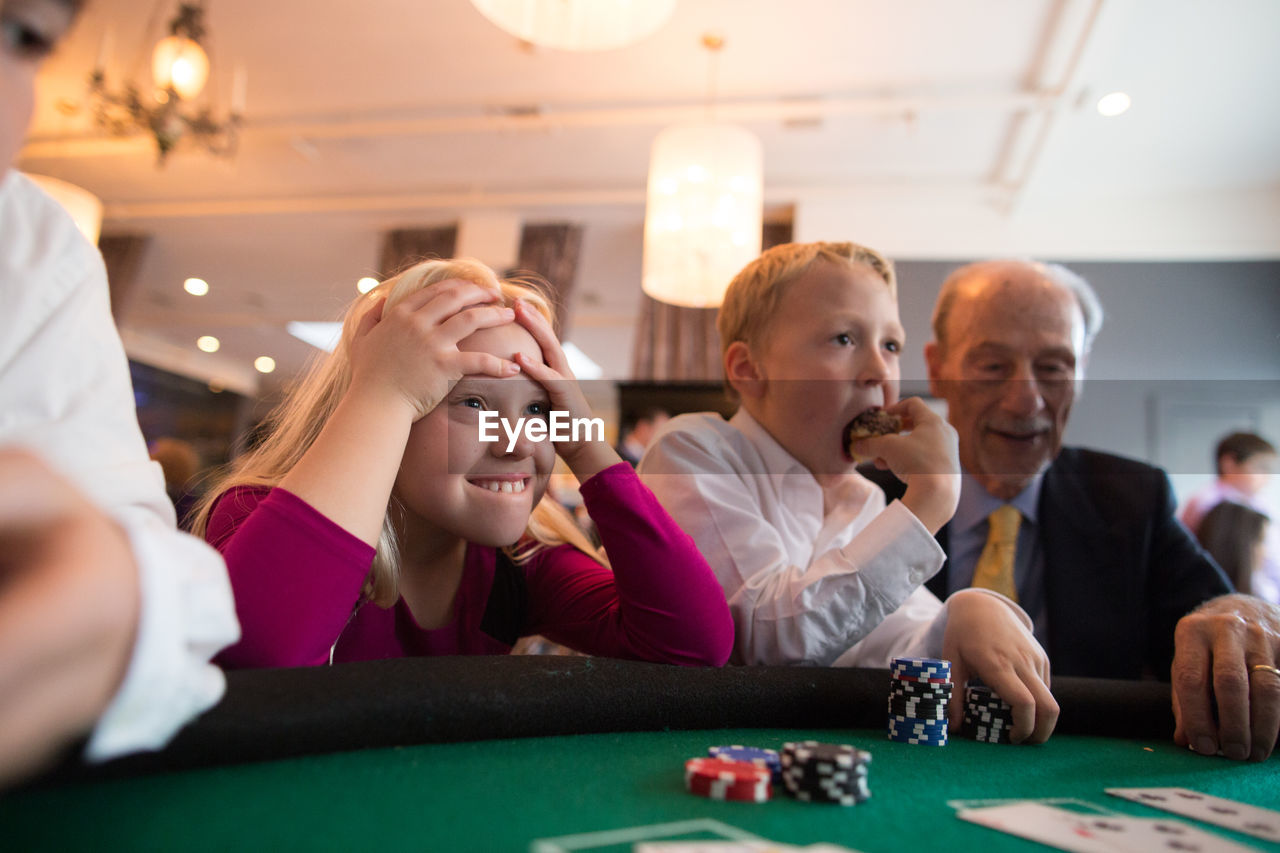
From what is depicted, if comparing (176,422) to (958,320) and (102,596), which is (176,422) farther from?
(102,596)

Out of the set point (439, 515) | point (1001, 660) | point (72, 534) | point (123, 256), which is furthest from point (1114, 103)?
point (123, 256)

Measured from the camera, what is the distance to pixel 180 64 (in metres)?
3.44

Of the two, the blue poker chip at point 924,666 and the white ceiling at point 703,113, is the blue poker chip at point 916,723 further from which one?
the white ceiling at point 703,113

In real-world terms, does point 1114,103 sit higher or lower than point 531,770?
higher

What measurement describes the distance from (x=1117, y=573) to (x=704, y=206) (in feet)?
8.92

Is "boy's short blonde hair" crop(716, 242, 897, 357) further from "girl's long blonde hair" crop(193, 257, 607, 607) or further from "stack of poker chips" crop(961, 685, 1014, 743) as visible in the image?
"stack of poker chips" crop(961, 685, 1014, 743)

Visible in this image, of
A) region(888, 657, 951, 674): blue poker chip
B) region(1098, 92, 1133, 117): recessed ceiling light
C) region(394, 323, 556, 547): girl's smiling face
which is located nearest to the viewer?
region(888, 657, 951, 674): blue poker chip

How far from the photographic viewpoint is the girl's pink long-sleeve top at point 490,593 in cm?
78

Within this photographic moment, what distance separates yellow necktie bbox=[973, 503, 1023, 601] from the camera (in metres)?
1.61

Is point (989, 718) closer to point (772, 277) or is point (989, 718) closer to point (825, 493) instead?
point (825, 493)

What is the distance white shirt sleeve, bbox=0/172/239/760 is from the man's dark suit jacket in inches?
47.8

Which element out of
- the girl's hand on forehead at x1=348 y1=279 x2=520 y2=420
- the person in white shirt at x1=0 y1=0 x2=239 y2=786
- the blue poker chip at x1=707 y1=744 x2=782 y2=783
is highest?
the girl's hand on forehead at x1=348 y1=279 x2=520 y2=420

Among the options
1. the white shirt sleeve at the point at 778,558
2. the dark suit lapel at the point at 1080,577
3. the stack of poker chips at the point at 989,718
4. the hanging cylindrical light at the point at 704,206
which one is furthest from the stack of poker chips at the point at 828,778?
the hanging cylindrical light at the point at 704,206

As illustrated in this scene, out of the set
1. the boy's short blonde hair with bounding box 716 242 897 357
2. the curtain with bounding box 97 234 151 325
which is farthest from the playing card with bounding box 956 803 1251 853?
the curtain with bounding box 97 234 151 325
